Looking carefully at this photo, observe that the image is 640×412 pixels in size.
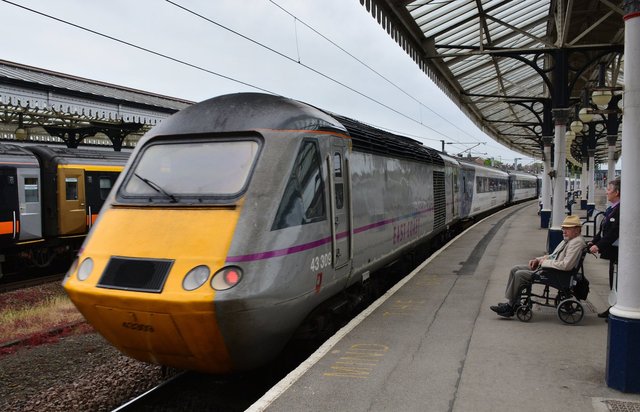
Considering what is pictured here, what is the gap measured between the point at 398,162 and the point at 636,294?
5.66m

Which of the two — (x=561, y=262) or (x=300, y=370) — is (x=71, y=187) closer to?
(x=300, y=370)

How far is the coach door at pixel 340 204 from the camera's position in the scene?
6.44 meters

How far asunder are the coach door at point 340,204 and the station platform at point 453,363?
3.06ft

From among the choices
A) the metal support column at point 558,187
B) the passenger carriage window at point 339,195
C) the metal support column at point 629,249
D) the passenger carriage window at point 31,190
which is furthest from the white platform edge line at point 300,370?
the passenger carriage window at point 31,190

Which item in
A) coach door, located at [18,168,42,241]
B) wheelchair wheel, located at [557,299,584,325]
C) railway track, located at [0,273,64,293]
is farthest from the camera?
coach door, located at [18,168,42,241]

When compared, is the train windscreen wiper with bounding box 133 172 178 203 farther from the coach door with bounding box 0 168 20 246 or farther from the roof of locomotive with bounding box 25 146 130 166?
the roof of locomotive with bounding box 25 146 130 166

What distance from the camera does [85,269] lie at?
5.31m

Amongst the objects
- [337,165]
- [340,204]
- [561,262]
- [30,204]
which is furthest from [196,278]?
[30,204]

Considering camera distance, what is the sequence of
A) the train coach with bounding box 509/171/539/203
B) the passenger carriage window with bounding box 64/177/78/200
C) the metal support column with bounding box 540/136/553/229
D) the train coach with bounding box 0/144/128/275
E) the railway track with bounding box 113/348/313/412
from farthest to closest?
1. the train coach with bounding box 509/171/539/203
2. the metal support column with bounding box 540/136/553/229
3. the passenger carriage window with bounding box 64/177/78/200
4. the train coach with bounding box 0/144/128/275
5. the railway track with bounding box 113/348/313/412

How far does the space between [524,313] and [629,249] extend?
2511 mm

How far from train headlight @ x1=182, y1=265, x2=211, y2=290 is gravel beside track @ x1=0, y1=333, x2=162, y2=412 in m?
2.18

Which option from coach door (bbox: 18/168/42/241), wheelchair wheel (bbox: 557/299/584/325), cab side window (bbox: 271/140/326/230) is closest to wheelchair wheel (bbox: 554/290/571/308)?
wheelchair wheel (bbox: 557/299/584/325)

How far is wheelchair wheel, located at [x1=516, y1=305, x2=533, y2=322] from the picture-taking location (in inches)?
276

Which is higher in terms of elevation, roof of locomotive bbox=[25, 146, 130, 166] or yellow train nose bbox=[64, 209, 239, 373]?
roof of locomotive bbox=[25, 146, 130, 166]
